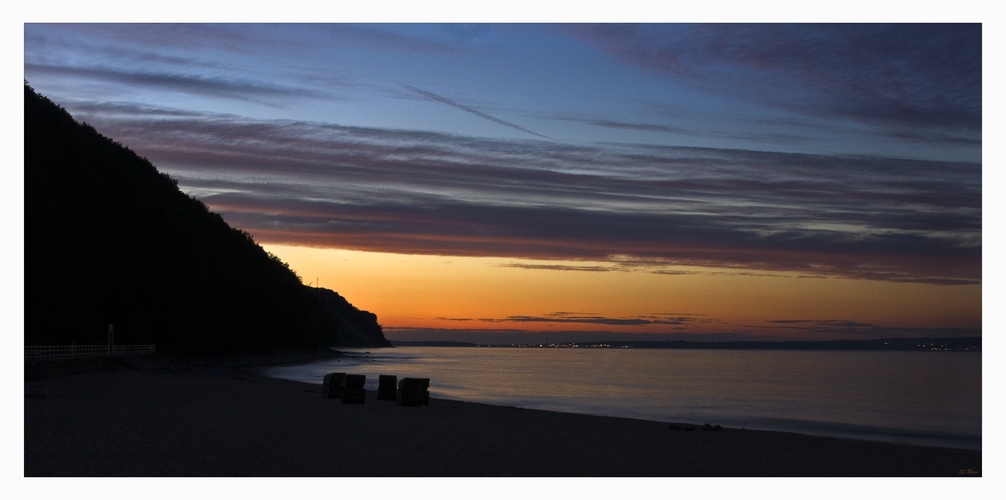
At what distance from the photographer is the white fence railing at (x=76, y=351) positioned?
128 ft

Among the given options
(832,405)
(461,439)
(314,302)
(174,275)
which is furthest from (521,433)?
(314,302)

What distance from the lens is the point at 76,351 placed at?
155 ft

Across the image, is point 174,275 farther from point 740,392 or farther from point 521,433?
point 521,433

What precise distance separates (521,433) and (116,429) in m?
8.91

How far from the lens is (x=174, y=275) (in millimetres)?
70750

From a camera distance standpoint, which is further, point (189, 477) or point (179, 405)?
point (179, 405)

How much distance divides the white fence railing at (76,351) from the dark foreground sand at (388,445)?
51.7 feet

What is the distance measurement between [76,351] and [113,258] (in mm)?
21841

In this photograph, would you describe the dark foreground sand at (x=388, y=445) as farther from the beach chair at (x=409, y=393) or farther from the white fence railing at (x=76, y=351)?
the white fence railing at (x=76, y=351)

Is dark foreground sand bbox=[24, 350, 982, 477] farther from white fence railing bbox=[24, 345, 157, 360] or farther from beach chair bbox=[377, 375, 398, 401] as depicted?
white fence railing bbox=[24, 345, 157, 360]

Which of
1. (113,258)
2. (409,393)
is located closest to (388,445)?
(409,393)

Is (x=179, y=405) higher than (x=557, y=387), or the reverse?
(x=179, y=405)

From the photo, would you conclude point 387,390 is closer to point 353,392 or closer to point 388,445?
point 353,392
